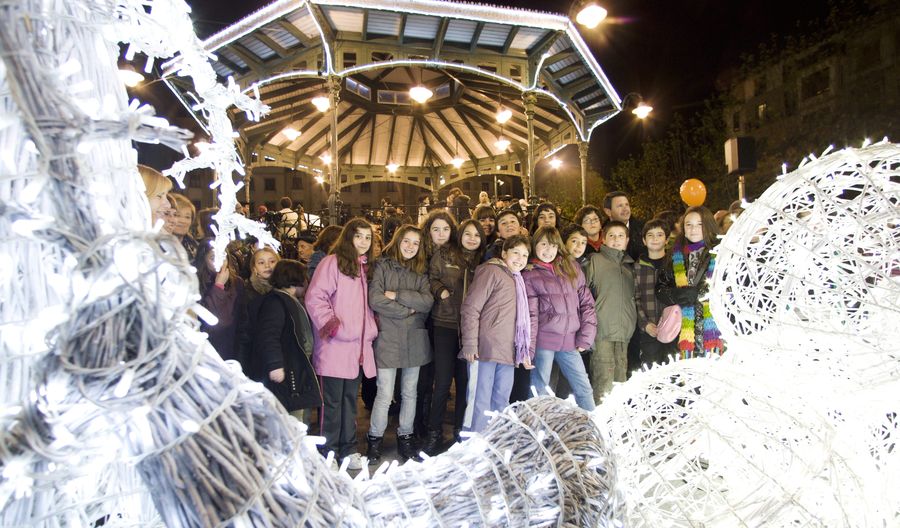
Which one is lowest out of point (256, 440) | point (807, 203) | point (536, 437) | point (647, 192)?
point (536, 437)

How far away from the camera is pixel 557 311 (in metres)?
4.20

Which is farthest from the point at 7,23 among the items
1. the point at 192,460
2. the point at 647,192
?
the point at 647,192

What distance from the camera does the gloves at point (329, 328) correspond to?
3.67 m

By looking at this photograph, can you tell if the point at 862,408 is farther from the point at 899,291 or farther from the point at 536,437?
the point at 536,437

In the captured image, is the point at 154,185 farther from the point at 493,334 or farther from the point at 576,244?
the point at 576,244

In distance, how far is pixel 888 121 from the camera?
626 inches

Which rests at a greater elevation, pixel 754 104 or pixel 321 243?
pixel 754 104

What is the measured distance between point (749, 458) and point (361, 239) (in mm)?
3027

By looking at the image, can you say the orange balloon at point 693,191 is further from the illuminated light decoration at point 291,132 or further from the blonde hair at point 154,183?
the blonde hair at point 154,183

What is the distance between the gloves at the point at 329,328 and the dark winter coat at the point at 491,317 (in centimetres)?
97

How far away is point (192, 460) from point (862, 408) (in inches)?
75.5

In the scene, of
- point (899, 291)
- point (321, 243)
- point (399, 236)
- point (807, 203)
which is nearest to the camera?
point (899, 291)

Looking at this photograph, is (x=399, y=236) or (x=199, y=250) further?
(x=399, y=236)

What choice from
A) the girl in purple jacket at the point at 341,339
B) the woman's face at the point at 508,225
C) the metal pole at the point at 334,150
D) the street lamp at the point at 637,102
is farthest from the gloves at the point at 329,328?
the street lamp at the point at 637,102
